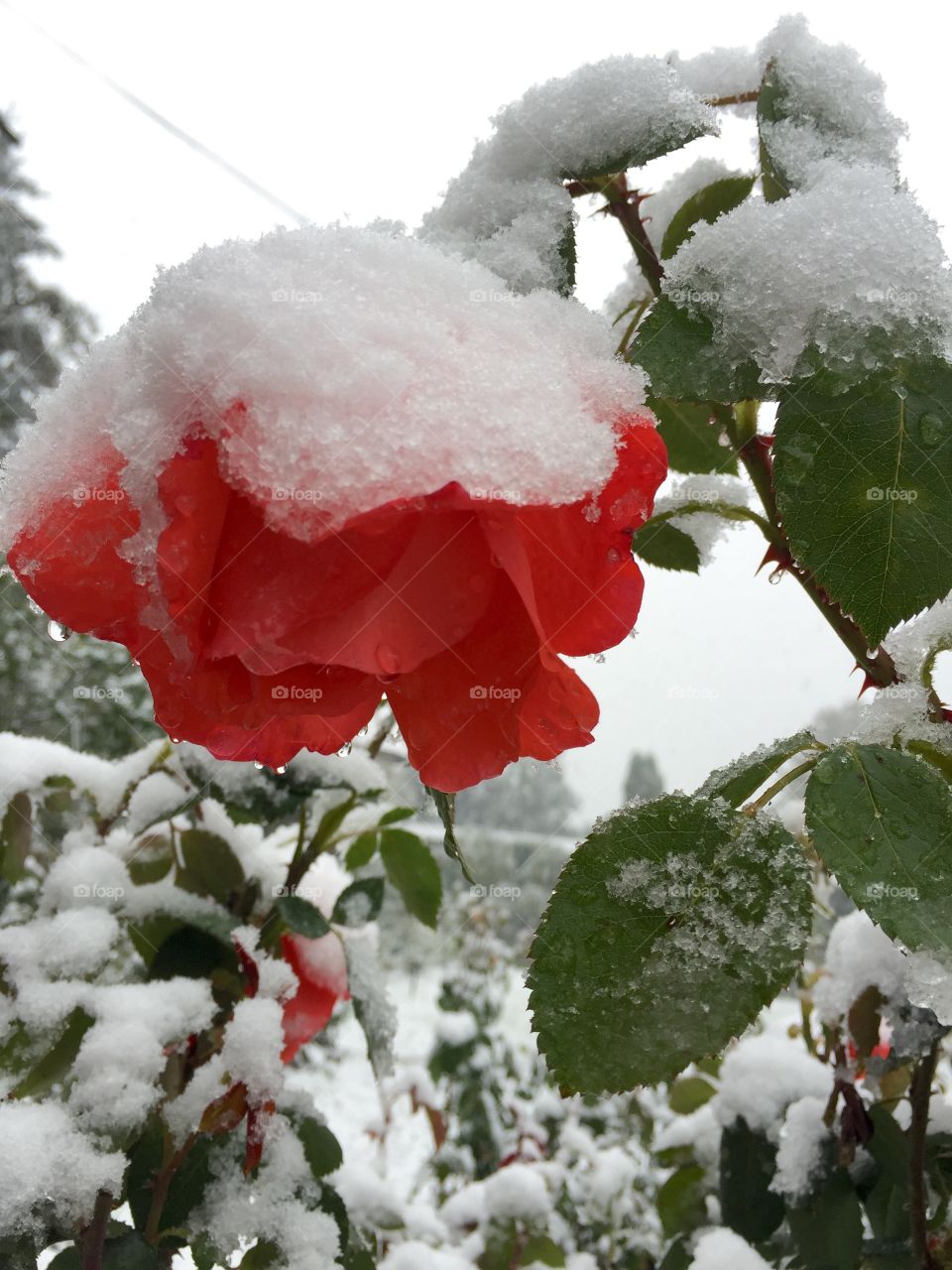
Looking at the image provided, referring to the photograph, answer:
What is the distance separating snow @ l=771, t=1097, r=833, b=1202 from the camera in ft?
2.19

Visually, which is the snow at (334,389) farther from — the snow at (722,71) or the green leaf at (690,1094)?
the green leaf at (690,1094)

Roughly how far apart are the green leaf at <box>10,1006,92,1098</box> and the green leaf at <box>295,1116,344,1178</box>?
0.57 feet

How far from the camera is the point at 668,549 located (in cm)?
57

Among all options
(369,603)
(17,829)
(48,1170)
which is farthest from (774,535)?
(17,829)

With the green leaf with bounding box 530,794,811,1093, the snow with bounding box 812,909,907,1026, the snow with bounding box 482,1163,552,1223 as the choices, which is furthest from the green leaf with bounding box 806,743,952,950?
the snow with bounding box 482,1163,552,1223

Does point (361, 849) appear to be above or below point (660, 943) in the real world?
above

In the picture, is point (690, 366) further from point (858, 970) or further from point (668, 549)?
point (858, 970)

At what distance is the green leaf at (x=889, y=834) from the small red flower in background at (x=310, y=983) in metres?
0.53

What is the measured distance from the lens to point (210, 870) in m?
0.74

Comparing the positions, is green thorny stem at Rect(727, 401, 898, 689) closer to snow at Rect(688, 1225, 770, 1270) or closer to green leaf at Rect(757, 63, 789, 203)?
green leaf at Rect(757, 63, 789, 203)

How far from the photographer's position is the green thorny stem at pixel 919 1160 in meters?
0.54

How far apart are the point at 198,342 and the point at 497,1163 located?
2403 millimetres

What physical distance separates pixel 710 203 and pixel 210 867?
57 centimetres

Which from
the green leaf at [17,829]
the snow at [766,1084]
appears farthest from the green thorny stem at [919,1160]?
the green leaf at [17,829]
